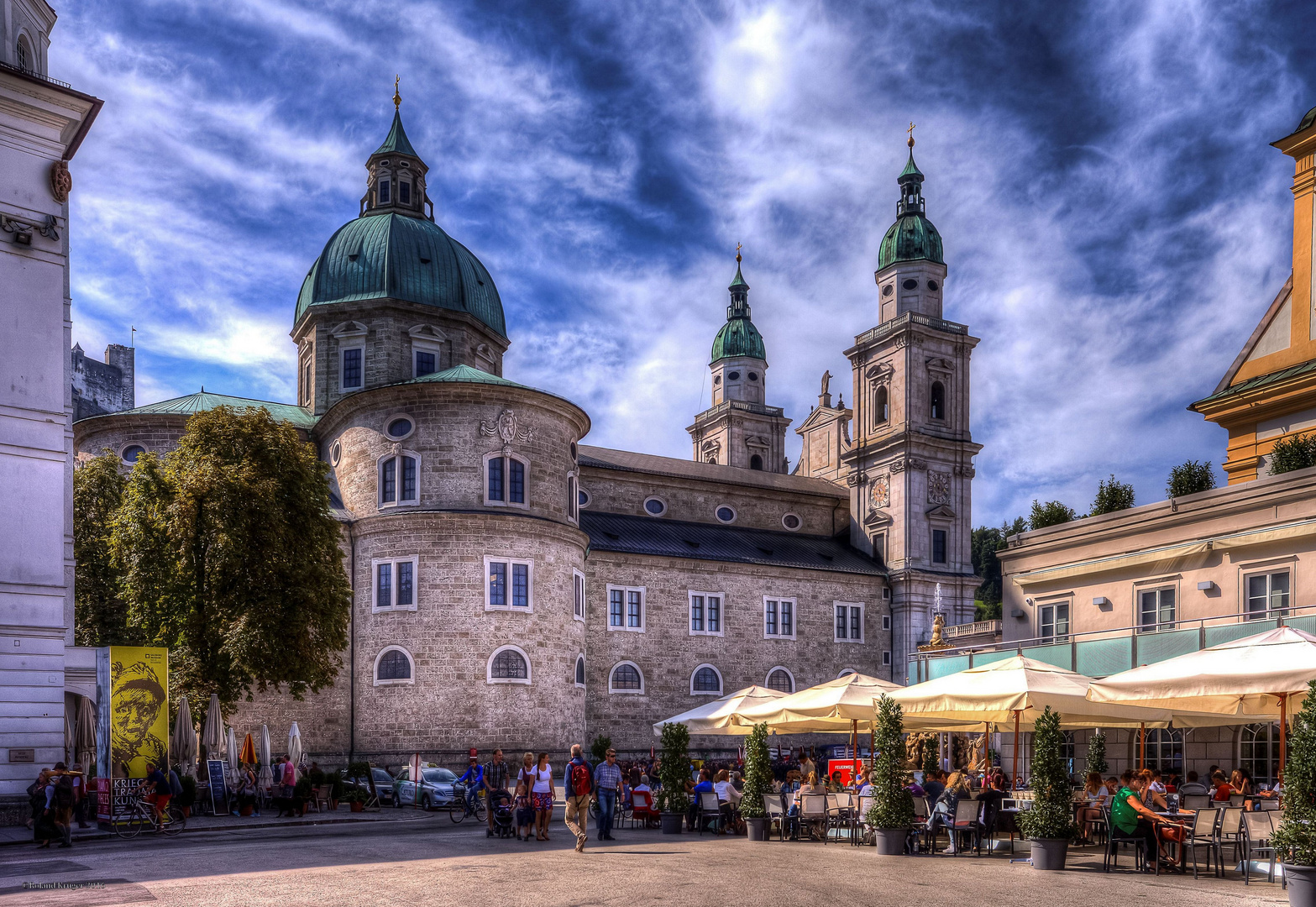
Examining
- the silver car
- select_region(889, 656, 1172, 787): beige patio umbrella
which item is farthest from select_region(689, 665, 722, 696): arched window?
select_region(889, 656, 1172, 787): beige patio umbrella

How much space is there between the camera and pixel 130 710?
22641 millimetres

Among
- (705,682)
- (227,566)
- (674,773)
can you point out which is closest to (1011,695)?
(674,773)

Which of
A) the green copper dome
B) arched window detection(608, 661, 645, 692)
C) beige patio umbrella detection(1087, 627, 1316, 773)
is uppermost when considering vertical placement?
the green copper dome

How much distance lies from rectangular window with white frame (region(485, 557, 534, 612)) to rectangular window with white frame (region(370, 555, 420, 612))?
2.42 meters

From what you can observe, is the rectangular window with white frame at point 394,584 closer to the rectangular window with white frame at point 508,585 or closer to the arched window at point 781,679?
the rectangular window with white frame at point 508,585

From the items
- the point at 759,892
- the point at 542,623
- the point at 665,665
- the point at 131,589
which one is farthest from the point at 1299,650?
the point at 665,665

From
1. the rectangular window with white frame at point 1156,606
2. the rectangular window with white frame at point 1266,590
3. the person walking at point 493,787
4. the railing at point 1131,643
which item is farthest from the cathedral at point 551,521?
the rectangular window with white frame at point 1266,590

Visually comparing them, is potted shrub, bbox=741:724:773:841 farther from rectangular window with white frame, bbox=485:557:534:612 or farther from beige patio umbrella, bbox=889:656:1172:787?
rectangular window with white frame, bbox=485:557:534:612

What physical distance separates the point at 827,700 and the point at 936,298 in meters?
43.3

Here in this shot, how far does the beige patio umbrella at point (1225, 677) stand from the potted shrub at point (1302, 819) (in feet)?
7.57

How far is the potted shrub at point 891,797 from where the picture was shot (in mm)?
16562

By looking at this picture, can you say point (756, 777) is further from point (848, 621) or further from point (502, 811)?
point (848, 621)

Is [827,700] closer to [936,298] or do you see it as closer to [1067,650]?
[1067,650]

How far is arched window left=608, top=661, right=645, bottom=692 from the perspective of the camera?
45.9 metres
